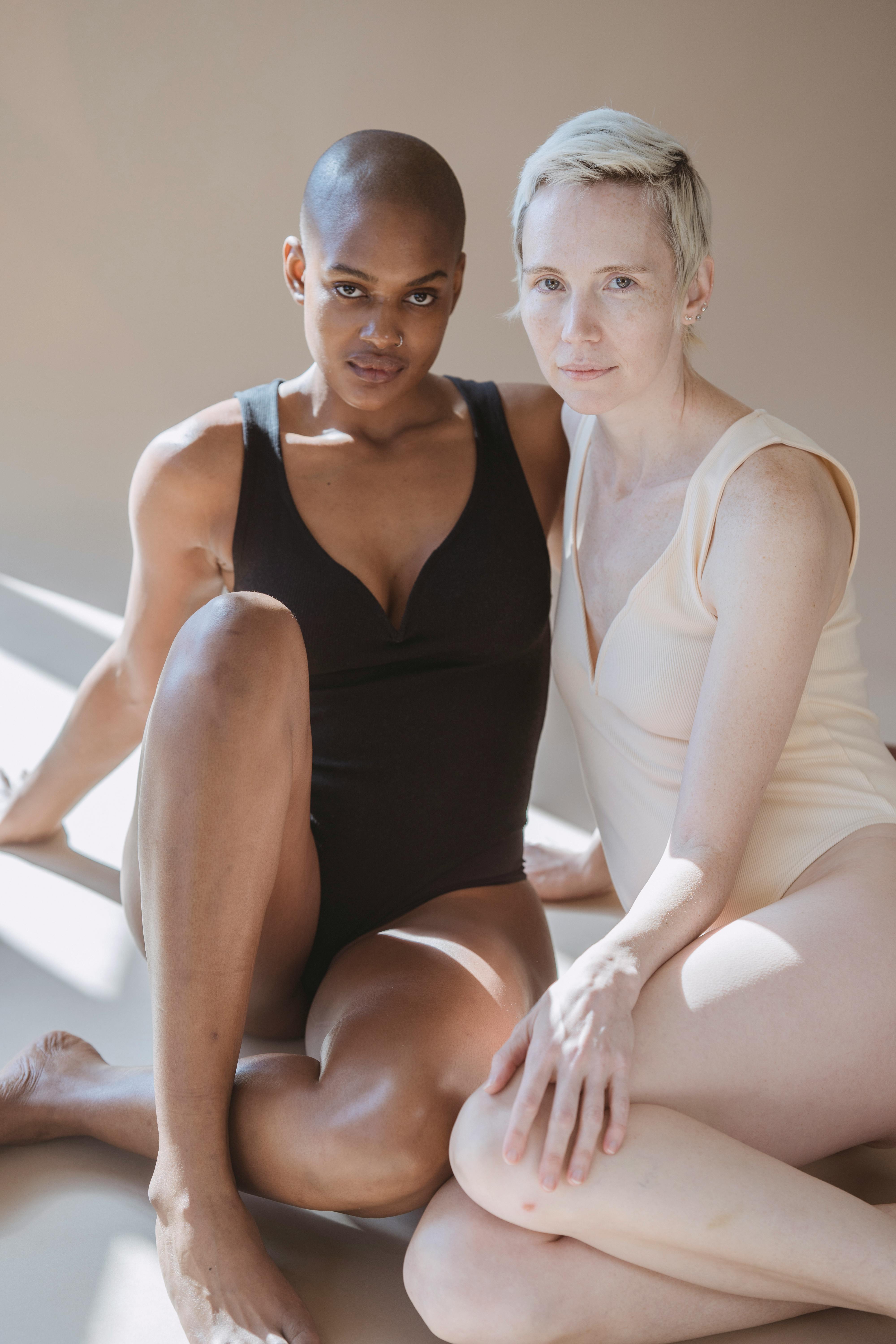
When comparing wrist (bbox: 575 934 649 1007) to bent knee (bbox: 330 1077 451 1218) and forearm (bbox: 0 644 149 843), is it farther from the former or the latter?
forearm (bbox: 0 644 149 843)

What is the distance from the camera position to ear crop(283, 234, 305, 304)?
1.88 m

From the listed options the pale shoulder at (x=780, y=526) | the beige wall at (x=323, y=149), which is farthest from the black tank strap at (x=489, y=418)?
the beige wall at (x=323, y=149)

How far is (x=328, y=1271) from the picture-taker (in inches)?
56.4

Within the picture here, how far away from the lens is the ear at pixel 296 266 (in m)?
1.88

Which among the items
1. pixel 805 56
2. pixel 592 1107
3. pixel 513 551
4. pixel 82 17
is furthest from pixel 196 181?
pixel 592 1107

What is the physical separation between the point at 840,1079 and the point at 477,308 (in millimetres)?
3997

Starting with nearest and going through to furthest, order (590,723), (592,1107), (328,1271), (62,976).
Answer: (592,1107) < (328,1271) < (590,723) < (62,976)

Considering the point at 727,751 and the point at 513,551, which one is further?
the point at 513,551

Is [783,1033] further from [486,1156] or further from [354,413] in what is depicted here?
[354,413]

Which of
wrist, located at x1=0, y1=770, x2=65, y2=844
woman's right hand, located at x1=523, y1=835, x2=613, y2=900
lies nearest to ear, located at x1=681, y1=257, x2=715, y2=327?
woman's right hand, located at x1=523, y1=835, x2=613, y2=900

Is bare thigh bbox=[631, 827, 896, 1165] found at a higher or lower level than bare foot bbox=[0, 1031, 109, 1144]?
higher

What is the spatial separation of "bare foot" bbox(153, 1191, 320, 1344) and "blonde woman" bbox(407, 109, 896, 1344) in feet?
0.47

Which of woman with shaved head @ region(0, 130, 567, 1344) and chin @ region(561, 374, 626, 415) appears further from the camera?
chin @ region(561, 374, 626, 415)

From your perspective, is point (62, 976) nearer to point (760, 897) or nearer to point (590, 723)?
point (590, 723)
